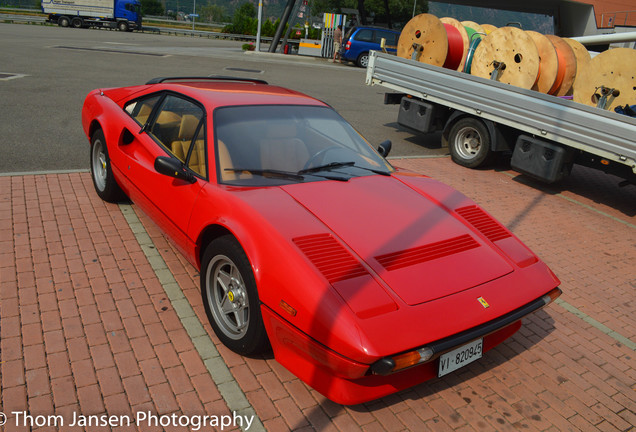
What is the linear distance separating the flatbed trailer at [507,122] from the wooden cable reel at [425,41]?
582mm

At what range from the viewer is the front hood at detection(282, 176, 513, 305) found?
2967 mm

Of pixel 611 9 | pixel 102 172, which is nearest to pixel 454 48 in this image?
pixel 102 172

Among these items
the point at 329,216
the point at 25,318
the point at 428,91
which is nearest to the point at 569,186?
the point at 428,91

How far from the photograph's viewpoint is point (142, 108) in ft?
15.8

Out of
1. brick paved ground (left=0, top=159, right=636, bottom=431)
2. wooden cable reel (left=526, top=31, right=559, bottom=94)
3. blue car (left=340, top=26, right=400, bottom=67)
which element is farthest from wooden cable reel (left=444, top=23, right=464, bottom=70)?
blue car (left=340, top=26, right=400, bottom=67)

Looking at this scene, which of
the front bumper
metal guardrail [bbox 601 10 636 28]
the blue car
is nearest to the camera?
the front bumper

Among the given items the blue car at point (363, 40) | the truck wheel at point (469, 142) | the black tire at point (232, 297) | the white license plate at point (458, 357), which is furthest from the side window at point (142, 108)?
the blue car at point (363, 40)

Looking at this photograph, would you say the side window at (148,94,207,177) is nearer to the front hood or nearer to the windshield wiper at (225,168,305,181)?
the windshield wiper at (225,168,305,181)

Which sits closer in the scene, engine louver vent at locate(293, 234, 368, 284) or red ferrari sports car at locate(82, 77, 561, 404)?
red ferrari sports car at locate(82, 77, 561, 404)

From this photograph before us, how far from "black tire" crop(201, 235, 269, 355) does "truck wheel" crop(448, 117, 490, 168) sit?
20.7 ft

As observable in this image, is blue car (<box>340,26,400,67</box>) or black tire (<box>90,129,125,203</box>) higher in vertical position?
blue car (<box>340,26,400,67</box>)

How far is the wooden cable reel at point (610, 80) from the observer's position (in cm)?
749

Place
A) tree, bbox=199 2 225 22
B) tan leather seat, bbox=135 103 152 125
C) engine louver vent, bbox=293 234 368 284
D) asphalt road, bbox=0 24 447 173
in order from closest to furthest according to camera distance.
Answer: engine louver vent, bbox=293 234 368 284 → tan leather seat, bbox=135 103 152 125 → asphalt road, bbox=0 24 447 173 → tree, bbox=199 2 225 22

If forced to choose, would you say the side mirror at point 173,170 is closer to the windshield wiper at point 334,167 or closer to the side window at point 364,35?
the windshield wiper at point 334,167
